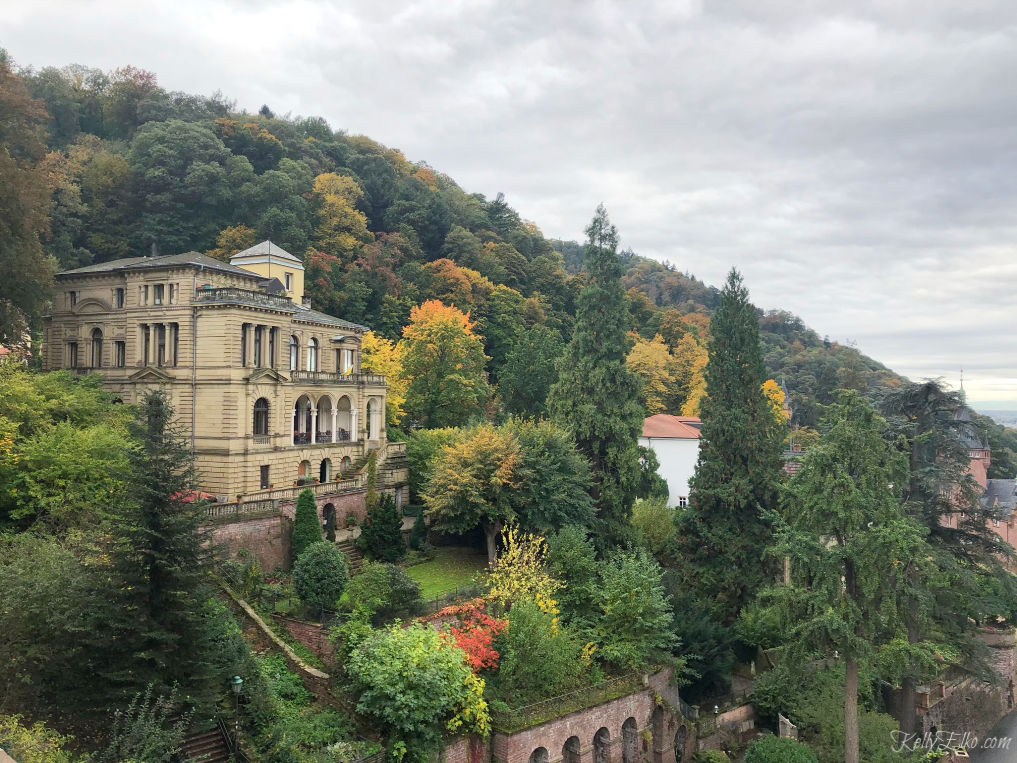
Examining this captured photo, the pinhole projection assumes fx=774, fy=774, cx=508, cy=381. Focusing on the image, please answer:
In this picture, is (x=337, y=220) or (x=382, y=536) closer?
(x=382, y=536)

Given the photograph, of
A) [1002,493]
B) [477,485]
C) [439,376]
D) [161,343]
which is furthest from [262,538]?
[1002,493]

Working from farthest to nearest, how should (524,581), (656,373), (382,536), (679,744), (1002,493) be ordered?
(656,373), (1002,493), (382,536), (679,744), (524,581)

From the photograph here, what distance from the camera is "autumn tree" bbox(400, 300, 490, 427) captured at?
48.5 meters

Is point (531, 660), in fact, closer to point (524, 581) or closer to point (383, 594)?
point (524, 581)

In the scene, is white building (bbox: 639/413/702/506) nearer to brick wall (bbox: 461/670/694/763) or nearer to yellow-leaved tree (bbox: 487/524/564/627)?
yellow-leaved tree (bbox: 487/524/564/627)

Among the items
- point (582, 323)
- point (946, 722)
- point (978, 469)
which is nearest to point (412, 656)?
point (582, 323)

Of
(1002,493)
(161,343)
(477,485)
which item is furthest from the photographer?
(1002,493)

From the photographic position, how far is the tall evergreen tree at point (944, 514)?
102ft

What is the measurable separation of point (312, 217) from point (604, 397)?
41025 millimetres

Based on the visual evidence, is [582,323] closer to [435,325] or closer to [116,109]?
[435,325]

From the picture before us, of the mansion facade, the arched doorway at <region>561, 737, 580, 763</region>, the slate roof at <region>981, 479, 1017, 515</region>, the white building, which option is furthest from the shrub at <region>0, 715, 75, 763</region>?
the slate roof at <region>981, 479, 1017, 515</region>

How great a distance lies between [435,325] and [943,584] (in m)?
30.6

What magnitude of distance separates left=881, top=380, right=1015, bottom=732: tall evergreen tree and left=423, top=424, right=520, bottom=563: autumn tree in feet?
51.8

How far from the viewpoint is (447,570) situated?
34.7 meters
